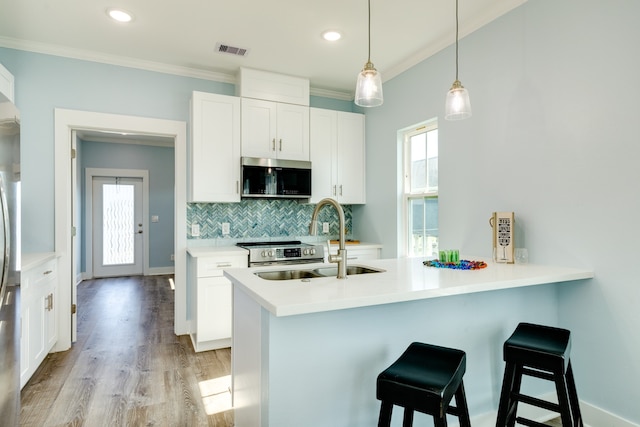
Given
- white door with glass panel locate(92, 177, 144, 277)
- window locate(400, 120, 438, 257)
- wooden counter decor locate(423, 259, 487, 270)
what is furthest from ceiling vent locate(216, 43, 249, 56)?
white door with glass panel locate(92, 177, 144, 277)

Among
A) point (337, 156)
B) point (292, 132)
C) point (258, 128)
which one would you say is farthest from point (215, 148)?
point (337, 156)

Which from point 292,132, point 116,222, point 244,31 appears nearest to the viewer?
point 244,31

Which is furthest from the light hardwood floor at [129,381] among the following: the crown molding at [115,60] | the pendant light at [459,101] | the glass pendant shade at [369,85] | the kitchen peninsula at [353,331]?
the crown molding at [115,60]

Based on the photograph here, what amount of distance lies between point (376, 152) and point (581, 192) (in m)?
2.17

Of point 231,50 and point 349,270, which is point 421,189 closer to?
point 349,270

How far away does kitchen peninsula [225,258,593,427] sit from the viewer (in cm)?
150

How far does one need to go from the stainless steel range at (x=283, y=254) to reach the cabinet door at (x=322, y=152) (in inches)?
24.0

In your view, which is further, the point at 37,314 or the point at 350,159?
the point at 350,159

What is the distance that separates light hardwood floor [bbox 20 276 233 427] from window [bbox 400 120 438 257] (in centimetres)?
203

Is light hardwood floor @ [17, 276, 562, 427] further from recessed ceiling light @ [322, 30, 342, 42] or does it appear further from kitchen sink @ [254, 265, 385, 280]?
recessed ceiling light @ [322, 30, 342, 42]

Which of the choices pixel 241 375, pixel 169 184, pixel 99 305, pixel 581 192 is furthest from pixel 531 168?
pixel 169 184

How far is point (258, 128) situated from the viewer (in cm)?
367

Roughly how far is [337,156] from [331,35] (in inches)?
54.2

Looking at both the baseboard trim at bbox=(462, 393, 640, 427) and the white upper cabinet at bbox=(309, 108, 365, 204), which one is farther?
the white upper cabinet at bbox=(309, 108, 365, 204)
